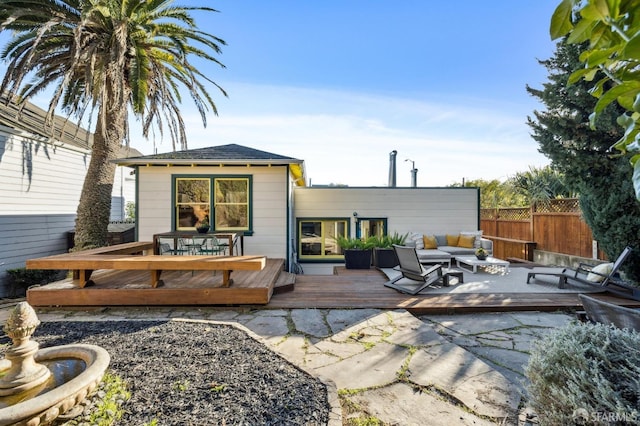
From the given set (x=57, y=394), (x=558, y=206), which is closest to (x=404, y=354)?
(x=57, y=394)

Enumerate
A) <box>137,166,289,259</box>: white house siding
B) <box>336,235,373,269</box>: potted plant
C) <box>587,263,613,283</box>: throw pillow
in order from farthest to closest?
<box>336,235,373,269</box>: potted plant < <box>137,166,289,259</box>: white house siding < <box>587,263,613,283</box>: throw pillow

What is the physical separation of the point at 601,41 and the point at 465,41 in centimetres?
1026

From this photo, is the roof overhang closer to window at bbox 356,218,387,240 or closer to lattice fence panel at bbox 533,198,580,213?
window at bbox 356,218,387,240

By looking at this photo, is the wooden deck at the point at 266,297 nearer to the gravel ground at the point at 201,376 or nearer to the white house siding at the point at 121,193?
the gravel ground at the point at 201,376

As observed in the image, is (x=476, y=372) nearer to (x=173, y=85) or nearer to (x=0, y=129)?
(x=173, y=85)

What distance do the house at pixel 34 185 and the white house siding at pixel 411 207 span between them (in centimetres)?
731

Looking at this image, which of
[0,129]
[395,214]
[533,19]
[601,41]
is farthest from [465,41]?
[0,129]

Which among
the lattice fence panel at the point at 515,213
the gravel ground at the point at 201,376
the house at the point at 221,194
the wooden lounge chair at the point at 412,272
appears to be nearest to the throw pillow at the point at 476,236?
the lattice fence panel at the point at 515,213

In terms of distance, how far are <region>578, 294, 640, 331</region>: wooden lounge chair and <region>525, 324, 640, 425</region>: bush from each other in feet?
A: 2.12

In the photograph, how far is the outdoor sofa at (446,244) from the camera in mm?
8273

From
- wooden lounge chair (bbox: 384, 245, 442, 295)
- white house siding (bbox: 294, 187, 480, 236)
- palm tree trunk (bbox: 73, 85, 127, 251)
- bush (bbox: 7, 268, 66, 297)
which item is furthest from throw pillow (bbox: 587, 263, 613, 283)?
bush (bbox: 7, 268, 66, 297)

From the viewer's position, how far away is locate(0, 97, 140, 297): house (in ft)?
25.9

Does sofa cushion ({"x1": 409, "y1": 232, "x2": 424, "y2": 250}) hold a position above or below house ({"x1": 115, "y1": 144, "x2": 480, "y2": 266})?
below

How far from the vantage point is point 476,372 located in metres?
2.89
